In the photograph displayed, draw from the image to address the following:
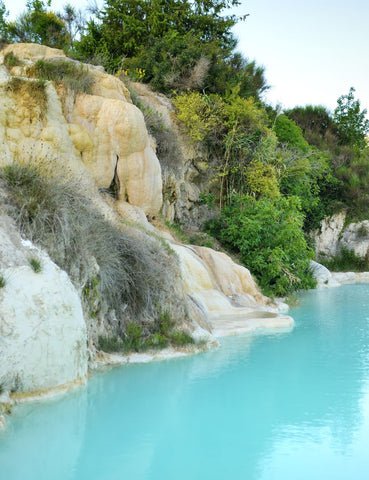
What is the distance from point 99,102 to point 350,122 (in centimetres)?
2063

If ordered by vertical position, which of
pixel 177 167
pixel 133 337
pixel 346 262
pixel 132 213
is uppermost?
pixel 177 167

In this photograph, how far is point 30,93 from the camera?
10.5m

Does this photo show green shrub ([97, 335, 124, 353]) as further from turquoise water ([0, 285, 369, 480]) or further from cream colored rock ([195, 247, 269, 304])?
cream colored rock ([195, 247, 269, 304])

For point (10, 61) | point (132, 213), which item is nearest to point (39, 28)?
point (10, 61)

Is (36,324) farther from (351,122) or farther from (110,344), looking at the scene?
(351,122)

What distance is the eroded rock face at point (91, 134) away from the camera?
409 inches

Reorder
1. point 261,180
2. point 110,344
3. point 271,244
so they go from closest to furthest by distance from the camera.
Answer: point 110,344 → point 271,244 → point 261,180

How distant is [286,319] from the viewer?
34.4 feet

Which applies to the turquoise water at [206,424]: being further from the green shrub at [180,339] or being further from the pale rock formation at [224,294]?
the pale rock formation at [224,294]

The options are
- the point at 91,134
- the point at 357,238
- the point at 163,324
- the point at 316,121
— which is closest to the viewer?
the point at 163,324

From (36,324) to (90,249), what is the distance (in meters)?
1.84

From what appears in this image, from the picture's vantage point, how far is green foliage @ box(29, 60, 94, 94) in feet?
36.9

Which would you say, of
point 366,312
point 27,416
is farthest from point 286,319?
point 27,416

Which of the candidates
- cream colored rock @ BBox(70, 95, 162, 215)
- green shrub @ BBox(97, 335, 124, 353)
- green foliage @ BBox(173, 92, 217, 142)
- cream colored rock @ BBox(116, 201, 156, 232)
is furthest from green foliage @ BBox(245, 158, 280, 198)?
green shrub @ BBox(97, 335, 124, 353)
